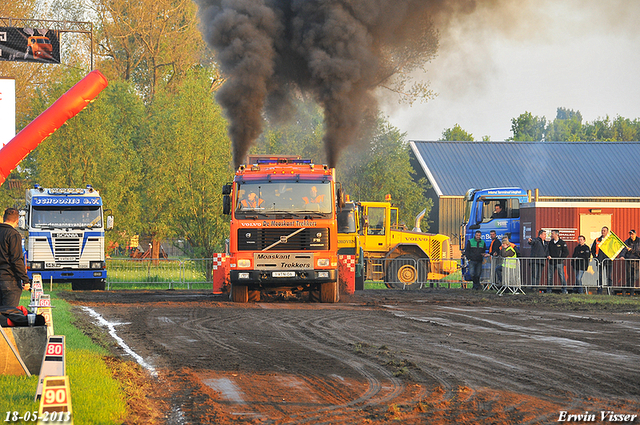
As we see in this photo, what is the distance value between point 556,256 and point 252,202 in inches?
396

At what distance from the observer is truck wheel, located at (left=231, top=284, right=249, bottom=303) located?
63.8 ft

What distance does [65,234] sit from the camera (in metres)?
25.8

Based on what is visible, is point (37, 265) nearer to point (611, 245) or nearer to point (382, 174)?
point (611, 245)

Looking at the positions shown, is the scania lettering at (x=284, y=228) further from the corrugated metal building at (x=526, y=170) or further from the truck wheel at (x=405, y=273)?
the corrugated metal building at (x=526, y=170)

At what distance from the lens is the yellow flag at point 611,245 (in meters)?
23.2

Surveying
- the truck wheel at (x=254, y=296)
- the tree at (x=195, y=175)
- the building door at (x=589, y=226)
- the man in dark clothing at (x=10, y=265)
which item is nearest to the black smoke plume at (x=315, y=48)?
the tree at (x=195, y=175)

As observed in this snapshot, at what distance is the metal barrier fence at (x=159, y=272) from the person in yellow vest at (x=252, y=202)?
9.52 metres

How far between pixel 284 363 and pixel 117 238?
23.7m

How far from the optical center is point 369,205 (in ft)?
91.3

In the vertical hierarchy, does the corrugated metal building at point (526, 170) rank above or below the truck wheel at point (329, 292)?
above

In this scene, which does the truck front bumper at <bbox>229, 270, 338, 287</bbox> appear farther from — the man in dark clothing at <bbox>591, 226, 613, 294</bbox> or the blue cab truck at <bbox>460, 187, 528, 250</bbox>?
the blue cab truck at <bbox>460, 187, 528, 250</bbox>

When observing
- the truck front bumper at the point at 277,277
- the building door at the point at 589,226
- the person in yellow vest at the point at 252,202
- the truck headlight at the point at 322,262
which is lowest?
the truck front bumper at the point at 277,277

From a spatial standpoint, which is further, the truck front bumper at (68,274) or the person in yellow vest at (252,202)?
the truck front bumper at (68,274)

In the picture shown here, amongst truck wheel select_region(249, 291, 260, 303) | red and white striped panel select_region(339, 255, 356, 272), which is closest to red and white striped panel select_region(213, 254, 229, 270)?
truck wheel select_region(249, 291, 260, 303)
